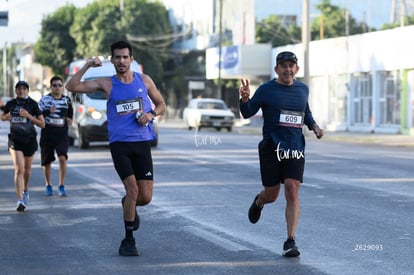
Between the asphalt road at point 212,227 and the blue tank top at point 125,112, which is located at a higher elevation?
the blue tank top at point 125,112

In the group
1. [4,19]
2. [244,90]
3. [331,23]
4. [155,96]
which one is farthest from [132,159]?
[331,23]

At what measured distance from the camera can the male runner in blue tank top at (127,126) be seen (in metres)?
9.41

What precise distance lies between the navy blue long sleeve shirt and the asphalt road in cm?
109

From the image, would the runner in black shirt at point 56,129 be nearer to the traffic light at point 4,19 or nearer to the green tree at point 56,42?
the traffic light at point 4,19

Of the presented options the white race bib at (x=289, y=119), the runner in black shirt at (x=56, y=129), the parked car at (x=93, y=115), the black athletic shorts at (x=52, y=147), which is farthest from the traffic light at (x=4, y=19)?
the white race bib at (x=289, y=119)

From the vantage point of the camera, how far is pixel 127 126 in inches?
372

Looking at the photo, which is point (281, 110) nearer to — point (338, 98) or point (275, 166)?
point (275, 166)

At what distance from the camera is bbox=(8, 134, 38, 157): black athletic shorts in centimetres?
1367

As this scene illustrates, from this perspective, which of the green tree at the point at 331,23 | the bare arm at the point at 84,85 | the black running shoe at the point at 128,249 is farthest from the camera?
the green tree at the point at 331,23

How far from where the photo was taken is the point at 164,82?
88.9 m

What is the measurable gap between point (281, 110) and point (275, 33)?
63.7 meters

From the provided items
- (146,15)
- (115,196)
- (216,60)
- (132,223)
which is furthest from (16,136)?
(146,15)

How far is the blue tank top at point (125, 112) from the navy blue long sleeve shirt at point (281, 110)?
98 cm

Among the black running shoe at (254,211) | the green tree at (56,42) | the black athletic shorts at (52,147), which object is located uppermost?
the green tree at (56,42)
